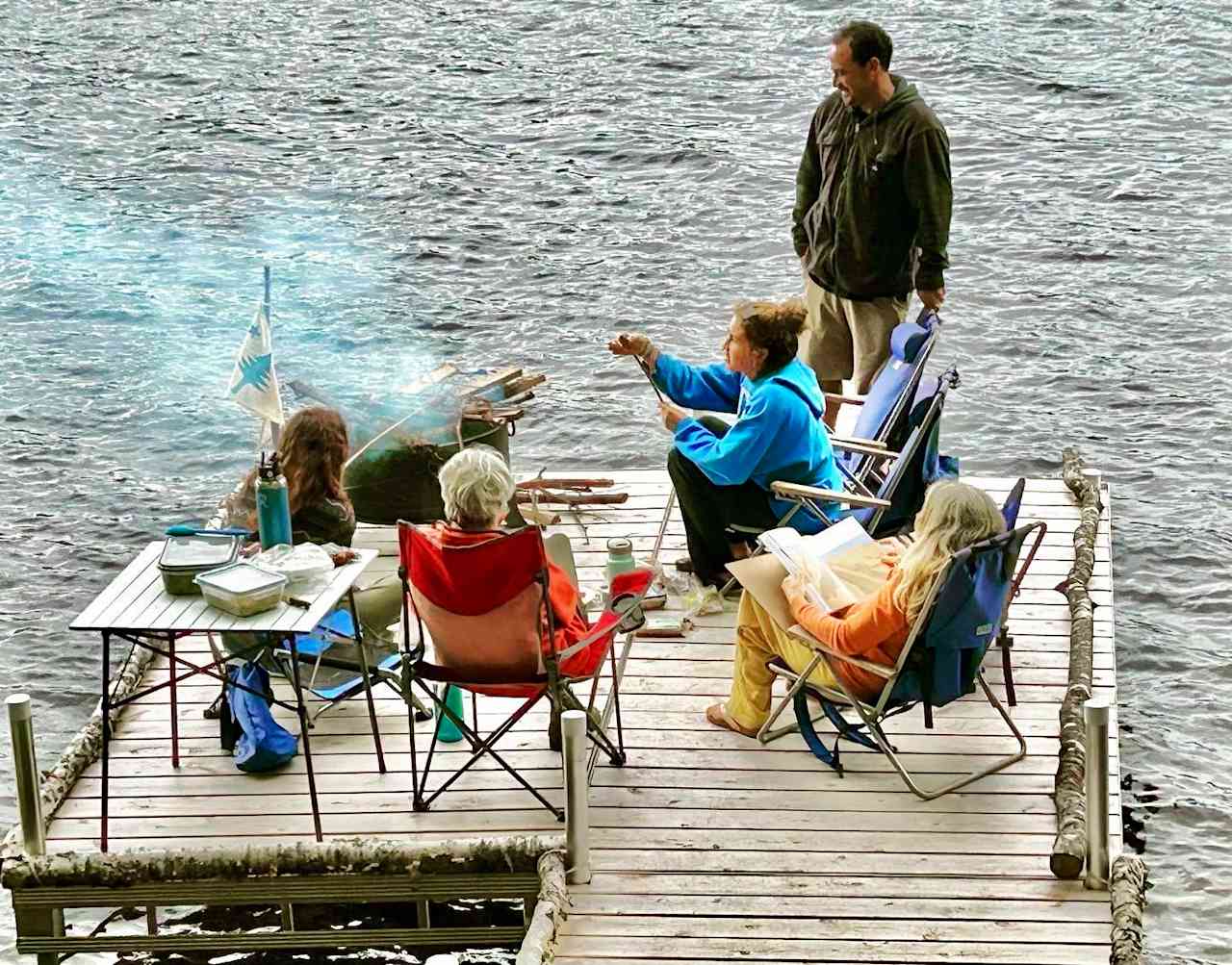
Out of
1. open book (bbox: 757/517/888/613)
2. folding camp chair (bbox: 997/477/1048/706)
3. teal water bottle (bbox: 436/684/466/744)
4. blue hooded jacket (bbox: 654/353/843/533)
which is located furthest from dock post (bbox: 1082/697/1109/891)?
teal water bottle (bbox: 436/684/466/744)

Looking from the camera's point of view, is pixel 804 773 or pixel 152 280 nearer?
pixel 804 773

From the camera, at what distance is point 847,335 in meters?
8.23

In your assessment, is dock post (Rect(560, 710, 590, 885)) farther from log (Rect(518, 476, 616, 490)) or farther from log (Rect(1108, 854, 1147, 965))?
log (Rect(518, 476, 616, 490))

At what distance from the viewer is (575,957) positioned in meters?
5.12

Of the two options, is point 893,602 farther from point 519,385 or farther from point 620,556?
point 519,385

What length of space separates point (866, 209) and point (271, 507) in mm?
3013

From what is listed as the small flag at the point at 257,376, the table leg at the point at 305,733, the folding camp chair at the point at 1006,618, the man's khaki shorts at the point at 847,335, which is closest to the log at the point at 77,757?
the table leg at the point at 305,733

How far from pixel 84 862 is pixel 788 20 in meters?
15.1

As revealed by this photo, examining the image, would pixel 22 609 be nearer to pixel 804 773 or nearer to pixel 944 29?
pixel 804 773

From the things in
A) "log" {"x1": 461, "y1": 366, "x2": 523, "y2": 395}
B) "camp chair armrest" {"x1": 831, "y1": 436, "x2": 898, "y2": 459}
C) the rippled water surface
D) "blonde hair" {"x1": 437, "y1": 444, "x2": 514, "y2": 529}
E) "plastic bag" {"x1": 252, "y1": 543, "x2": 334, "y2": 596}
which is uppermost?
"blonde hair" {"x1": 437, "y1": 444, "x2": 514, "y2": 529}

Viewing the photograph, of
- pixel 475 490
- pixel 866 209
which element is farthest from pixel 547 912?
pixel 866 209

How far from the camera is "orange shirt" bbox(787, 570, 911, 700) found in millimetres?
5613

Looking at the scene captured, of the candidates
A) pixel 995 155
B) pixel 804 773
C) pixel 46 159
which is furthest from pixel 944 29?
pixel 804 773

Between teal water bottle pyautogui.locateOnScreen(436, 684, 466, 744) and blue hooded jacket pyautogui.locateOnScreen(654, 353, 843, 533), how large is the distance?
129 cm
